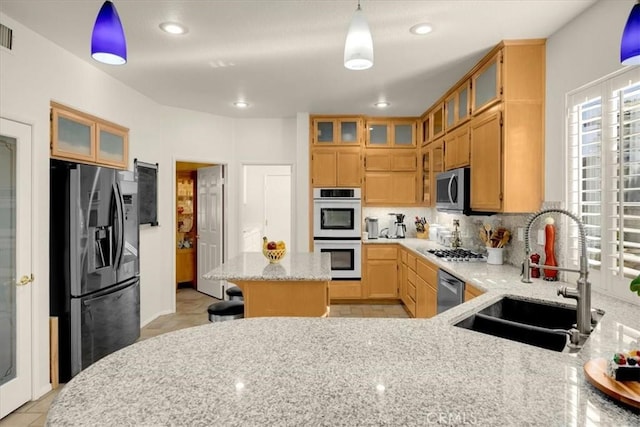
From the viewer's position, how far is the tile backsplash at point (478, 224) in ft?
9.36

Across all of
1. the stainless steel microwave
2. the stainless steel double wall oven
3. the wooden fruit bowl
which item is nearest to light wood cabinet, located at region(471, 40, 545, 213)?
the stainless steel microwave

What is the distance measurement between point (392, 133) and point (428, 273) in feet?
7.78

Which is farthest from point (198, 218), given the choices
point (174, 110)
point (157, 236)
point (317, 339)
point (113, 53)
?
point (317, 339)

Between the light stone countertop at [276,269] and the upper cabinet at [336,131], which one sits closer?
the light stone countertop at [276,269]

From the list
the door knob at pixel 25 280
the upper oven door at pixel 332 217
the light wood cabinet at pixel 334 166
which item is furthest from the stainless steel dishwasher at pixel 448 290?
the door knob at pixel 25 280

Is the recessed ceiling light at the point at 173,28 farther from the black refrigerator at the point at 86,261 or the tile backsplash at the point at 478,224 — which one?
the tile backsplash at the point at 478,224

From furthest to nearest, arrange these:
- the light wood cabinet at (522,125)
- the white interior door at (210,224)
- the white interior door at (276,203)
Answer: the white interior door at (276,203) → the white interior door at (210,224) → the light wood cabinet at (522,125)

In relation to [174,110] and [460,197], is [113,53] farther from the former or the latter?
[174,110]

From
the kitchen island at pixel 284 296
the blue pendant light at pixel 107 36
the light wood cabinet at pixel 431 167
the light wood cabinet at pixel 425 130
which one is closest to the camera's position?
the blue pendant light at pixel 107 36

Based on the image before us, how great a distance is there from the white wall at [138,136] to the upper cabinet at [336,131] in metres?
0.25

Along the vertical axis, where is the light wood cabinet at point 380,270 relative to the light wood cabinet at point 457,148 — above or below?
below

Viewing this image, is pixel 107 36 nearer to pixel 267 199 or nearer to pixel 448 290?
pixel 448 290

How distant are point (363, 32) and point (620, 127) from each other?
1.55 meters

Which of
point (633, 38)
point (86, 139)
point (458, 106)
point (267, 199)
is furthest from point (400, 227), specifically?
point (633, 38)
